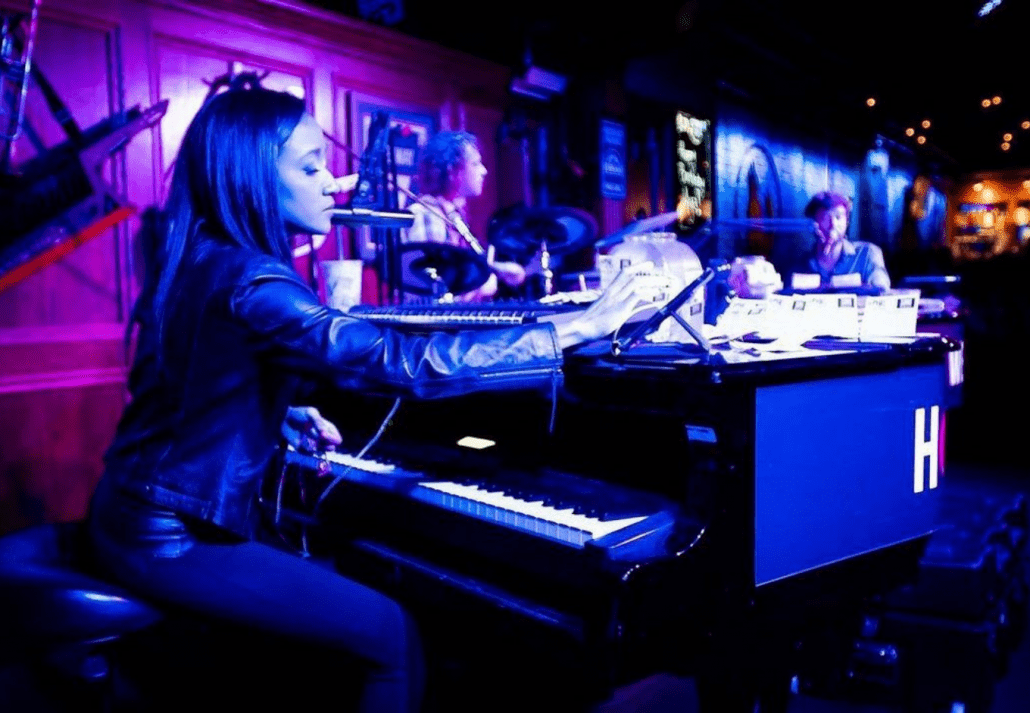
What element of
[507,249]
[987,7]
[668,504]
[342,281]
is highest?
[987,7]

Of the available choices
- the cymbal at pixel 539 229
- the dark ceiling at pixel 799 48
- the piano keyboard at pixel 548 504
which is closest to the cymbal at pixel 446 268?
the cymbal at pixel 539 229

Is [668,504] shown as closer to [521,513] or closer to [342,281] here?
[521,513]

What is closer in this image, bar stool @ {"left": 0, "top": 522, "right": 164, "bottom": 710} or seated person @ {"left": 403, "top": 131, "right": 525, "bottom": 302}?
bar stool @ {"left": 0, "top": 522, "right": 164, "bottom": 710}

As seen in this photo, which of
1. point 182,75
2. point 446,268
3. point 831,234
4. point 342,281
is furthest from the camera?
point 831,234

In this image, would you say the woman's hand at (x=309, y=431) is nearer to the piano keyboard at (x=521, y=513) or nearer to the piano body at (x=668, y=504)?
the piano body at (x=668, y=504)

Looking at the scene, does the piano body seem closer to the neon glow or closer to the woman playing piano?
the woman playing piano

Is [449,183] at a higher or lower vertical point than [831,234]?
higher

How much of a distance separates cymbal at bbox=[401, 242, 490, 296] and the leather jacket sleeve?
4.58 feet

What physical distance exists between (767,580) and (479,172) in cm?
268

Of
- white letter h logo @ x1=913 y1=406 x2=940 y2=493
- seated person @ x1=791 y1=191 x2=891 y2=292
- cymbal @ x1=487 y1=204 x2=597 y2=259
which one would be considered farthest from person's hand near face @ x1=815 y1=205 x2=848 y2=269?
white letter h logo @ x1=913 y1=406 x2=940 y2=493

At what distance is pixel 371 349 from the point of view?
4.88 feet

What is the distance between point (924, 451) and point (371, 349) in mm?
1496

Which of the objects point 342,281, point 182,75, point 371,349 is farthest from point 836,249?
point 371,349

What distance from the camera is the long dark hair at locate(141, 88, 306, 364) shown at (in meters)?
1.52
